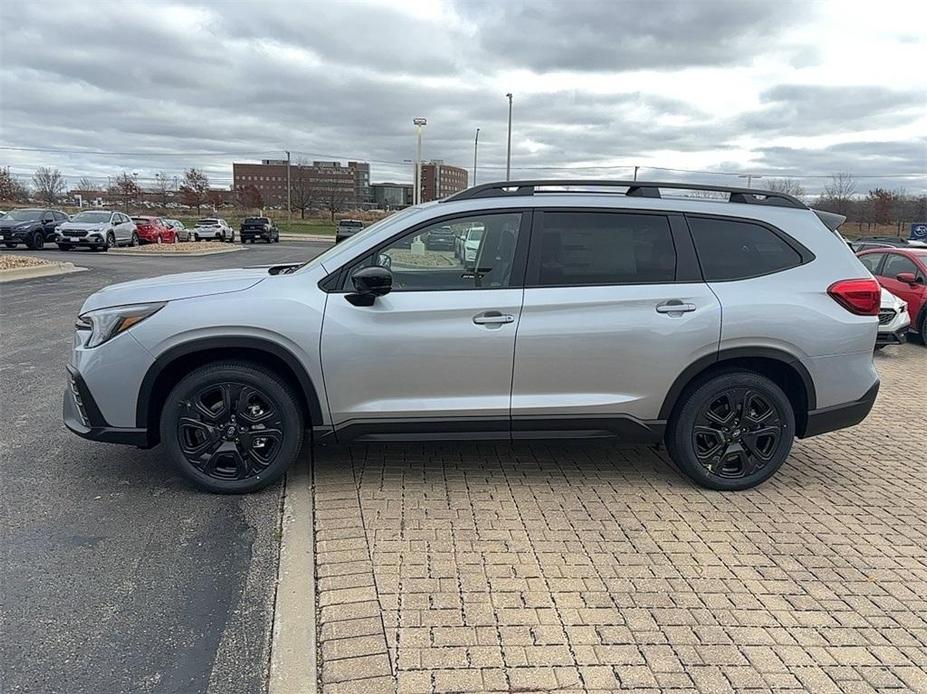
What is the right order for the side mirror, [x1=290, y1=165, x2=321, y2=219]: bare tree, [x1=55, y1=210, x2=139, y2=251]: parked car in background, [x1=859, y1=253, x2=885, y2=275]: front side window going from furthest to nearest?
[x1=290, y1=165, x2=321, y2=219]: bare tree
[x1=55, y1=210, x2=139, y2=251]: parked car in background
[x1=859, y1=253, x2=885, y2=275]: front side window
the side mirror

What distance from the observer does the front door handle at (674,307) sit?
13.5 feet

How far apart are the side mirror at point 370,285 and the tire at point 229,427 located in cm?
69

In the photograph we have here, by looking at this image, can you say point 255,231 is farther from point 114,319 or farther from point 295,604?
point 295,604

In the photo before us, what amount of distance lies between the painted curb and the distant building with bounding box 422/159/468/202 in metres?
23.9

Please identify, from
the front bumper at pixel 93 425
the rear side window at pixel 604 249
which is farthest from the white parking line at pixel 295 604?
the rear side window at pixel 604 249

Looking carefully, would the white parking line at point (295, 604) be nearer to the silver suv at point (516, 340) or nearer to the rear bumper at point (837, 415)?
the silver suv at point (516, 340)

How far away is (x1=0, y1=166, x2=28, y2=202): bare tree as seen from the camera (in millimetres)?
60953

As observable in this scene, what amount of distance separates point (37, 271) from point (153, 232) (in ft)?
64.0

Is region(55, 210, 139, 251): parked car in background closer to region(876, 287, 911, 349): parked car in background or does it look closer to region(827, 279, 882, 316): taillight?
region(876, 287, 911, 349): parked car in background

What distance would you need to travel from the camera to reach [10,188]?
209 feet

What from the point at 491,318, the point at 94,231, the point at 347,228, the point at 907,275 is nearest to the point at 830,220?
the point at 491,318

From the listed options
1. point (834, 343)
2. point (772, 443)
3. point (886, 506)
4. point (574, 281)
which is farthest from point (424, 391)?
point (886, 506)

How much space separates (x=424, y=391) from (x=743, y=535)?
1987 mm

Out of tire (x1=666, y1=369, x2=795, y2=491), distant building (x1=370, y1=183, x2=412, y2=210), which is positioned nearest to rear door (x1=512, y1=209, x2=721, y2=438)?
tire (x1=666, y1=369, x2=795, y2=491)
